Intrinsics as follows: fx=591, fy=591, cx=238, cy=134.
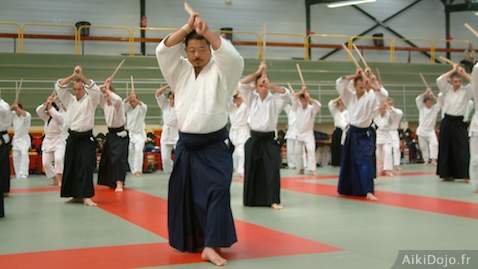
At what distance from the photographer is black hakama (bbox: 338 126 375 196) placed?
793cm

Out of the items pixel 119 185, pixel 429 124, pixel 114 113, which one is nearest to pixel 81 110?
pixel 114 113

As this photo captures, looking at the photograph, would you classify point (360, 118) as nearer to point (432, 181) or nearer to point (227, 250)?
point (432, 181)

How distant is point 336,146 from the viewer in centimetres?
1459

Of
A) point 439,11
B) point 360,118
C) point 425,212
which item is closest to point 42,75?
point 360,118

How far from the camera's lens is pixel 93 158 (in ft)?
24.8

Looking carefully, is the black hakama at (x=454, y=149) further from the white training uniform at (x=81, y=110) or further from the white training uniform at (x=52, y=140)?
the white training uniform at (x=52, y=140)

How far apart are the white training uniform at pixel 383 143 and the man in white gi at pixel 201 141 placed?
8242 mm

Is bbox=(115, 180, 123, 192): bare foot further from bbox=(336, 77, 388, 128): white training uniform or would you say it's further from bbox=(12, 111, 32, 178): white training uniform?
bbox=(12, 111, 32, 178): white training uniform

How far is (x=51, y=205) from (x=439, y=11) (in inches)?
728

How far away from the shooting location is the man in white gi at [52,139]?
33.5ft

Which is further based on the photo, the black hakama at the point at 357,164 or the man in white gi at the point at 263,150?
the black hakama at the point at 357,164

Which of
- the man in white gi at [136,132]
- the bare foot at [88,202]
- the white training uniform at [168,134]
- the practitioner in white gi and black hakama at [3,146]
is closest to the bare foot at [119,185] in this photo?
the bare foot at [88,202]

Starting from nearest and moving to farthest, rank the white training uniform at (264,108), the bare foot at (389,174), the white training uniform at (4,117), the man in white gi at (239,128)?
the white training uniform at (4,117)
the white training uniform at (264,108)
the bare foot at (389,174)
the man in white gi at (239,128)

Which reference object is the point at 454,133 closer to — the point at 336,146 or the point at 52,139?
the point at 336,146
